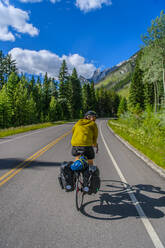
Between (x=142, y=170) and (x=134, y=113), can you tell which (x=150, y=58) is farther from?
(x=142, y=170)

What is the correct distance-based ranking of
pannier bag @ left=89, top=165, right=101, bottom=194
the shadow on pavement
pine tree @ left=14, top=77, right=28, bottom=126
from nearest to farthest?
pannier bag @ left=89, top=165, right=101, bottom=194 → the shadow on pavement → pine tree @ left=14, top=77, right=28, bottom=126

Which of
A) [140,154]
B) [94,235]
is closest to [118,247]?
[94,235]

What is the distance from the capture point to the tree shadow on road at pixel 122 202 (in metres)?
4.05

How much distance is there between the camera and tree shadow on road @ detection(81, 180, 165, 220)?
4.05m

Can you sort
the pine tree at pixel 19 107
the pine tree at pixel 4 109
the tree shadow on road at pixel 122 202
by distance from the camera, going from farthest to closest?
the pine tree at pixel 19 107, the pine tree at pixel 4 109, the tree shadow on road at pixel 122 202

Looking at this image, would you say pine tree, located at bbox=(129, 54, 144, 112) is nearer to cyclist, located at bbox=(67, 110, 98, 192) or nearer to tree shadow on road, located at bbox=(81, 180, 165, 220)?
tree shadow on road, located at bbox=(81, 180, 165, 220)

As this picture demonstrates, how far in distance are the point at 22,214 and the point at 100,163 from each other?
518cm

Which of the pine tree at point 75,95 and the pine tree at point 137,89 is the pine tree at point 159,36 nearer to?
the pine tree at point 137,89

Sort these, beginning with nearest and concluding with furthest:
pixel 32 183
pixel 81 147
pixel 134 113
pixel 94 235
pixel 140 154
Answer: pixel 94 235 → pixel 81 147 → pixel 32 183 → pixel 140 154 → pixel 134 113

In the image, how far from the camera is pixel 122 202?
4645 millimetres

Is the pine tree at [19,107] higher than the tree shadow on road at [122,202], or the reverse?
the pine tree at [19,107]

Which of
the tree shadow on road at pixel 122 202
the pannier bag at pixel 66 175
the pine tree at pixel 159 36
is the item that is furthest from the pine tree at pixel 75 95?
the pannier bag at pixel 66 175

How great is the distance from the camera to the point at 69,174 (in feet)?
14.3

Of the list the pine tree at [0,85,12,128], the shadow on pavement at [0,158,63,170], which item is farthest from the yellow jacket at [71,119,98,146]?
the pine tree at [0,85,12,128]
